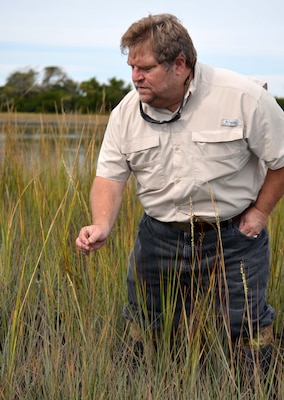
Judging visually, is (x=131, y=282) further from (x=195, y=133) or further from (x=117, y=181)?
(x=195, y=133)

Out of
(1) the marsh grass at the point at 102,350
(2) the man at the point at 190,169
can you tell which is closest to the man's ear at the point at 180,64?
(2) the man at the point at 190,169

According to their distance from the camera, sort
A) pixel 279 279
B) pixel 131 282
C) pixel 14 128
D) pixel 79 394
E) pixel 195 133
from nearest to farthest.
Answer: pixel 79 394 → pixel 195 133 → pixel 131 282 → pixel 279 279 → pixel 14 128

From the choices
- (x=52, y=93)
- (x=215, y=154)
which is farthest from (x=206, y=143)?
(x=52, y=93)

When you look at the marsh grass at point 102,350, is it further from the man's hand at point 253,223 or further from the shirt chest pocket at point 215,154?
the shirt chest pocket at point 215,154

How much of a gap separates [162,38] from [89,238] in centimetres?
71

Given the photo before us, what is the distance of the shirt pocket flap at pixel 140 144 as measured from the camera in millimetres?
2928

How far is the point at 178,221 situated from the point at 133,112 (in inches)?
16.9

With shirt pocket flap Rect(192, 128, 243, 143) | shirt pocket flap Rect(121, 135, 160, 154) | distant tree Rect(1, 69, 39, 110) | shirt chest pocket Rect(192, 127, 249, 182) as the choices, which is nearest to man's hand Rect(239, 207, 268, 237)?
shirt chest pocket Rect(192, 127, 249, 182)

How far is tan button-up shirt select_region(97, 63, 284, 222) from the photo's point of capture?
9.45ft

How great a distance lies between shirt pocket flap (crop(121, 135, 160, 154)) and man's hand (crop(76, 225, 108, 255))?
1.11 ft

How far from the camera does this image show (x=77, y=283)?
Result: 11.9 ft

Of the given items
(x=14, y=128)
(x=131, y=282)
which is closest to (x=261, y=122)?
(x=131, y=282)

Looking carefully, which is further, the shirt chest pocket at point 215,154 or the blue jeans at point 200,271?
the blue jeans at point 200,271

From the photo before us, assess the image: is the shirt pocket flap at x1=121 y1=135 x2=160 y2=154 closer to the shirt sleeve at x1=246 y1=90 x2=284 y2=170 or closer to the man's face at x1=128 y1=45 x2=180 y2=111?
the man's face at x1=128 y1=45 x2=180 y2=111
